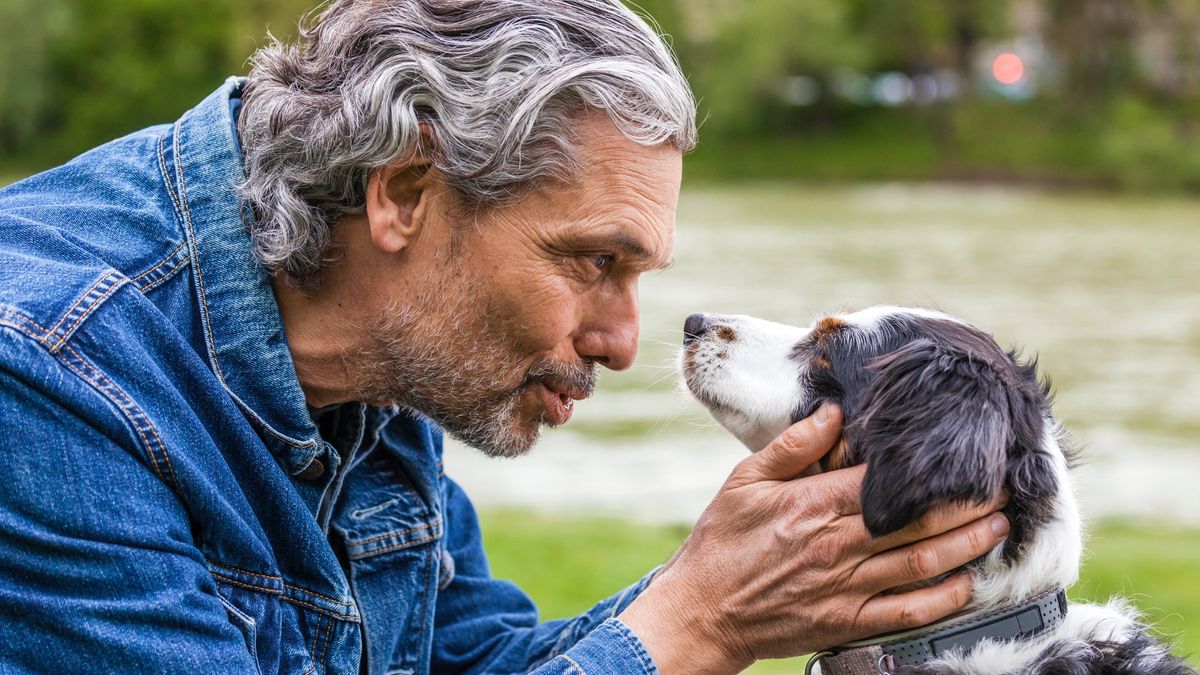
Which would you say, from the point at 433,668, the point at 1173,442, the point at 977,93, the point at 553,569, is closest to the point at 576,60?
the point at 433,668

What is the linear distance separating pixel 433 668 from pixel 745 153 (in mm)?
41790

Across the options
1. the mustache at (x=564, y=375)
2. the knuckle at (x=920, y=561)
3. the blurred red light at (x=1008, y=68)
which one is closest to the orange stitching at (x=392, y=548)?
the mustache at (x=564, y=375)

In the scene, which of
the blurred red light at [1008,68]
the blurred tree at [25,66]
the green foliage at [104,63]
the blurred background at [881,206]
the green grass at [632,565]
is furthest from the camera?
the blurred red light at [1008,68]

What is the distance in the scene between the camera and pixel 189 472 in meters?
2.25

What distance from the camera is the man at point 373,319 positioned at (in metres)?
2.25

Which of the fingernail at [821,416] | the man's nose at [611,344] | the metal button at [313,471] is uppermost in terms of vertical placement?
the man's nose at [611,344]

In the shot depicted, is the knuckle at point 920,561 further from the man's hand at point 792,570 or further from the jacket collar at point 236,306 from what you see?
the jacket collar at point 236,306

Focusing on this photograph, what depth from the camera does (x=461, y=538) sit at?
336cm

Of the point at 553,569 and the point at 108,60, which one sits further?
the point at 108,60

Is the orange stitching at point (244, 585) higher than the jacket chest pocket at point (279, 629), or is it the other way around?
the orange stitching at point (244, 585)

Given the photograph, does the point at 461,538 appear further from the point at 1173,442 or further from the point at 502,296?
the point at 1173,442

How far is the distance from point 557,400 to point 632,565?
316cm

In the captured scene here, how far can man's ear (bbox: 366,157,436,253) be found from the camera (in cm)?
260

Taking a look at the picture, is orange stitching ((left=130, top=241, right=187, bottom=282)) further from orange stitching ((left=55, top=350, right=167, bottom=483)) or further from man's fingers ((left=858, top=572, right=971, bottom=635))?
man's fingers ((left=858, top=572, right=971, bottom=635))
